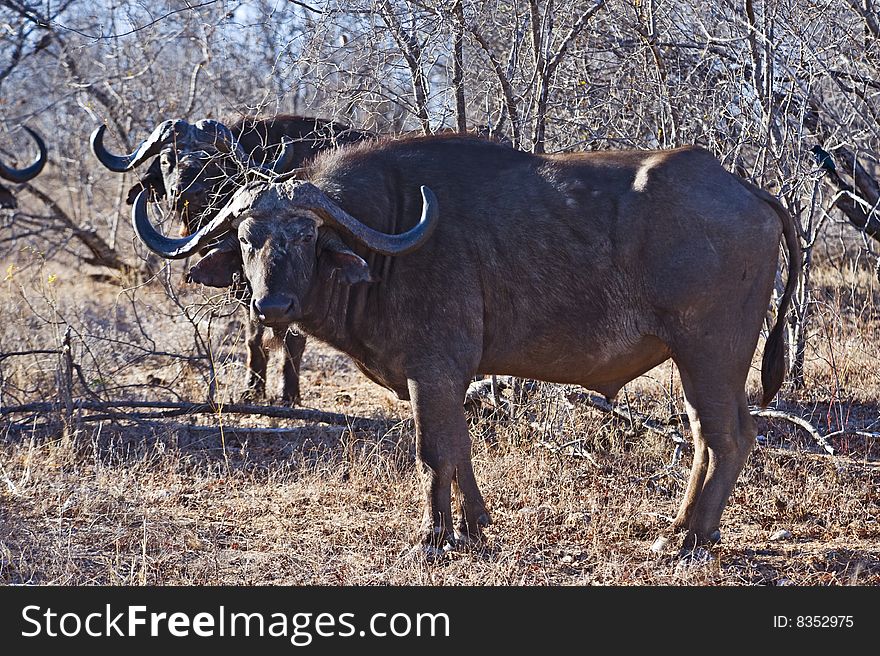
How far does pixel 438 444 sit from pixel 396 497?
1165mm

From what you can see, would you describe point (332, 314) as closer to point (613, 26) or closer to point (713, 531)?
point (713, 531)

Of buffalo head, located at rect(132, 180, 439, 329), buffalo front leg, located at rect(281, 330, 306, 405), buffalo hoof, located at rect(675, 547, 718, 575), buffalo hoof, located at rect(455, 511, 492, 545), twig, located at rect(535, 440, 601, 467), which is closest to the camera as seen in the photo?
buffalo head, located at rect(132, 180, 439, 329)

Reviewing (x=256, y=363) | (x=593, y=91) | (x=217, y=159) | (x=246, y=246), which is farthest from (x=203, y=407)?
(x=593, y=91)

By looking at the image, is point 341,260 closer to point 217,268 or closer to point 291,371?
point 217,268

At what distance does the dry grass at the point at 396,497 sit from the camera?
518 centimetres

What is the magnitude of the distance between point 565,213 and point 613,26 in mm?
2420

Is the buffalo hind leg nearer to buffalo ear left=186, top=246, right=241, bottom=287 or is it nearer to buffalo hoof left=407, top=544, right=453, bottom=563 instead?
buffalo hoof left=407, top=544, right=453, bottom=563

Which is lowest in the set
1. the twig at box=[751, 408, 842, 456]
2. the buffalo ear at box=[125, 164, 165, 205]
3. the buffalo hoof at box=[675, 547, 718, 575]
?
the buffalo hoof at box=[675, 547, 718, 575]

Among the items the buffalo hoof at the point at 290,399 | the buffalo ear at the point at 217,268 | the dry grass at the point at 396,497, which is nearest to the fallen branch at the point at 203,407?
the dry grass at the point at 396,497

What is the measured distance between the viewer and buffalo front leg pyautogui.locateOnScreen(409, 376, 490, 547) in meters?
5.22

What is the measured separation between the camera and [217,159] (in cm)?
796

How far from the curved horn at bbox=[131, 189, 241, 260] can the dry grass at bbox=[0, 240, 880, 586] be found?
1560 millimetres

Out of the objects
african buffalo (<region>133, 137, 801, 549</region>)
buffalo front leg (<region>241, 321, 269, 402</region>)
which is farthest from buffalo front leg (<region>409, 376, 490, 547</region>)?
buffalo front leg (<region>241, 321, 269, 402</region>)

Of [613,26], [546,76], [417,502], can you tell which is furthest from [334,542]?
[613,26]
